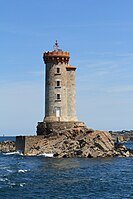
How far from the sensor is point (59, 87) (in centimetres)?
7438

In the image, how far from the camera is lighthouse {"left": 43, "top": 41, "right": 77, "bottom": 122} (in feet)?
243

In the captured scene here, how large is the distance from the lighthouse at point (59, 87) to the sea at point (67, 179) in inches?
514

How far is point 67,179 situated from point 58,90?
105ft

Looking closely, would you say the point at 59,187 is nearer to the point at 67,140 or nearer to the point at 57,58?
the point at 67,140

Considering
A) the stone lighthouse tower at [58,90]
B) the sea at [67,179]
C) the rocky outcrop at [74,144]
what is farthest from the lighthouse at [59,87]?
A: the sea at [67,179]

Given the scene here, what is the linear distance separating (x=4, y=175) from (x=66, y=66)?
31519mm

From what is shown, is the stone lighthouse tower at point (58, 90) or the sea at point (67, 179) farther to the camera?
the stone lighthouse tower at point (58, 90)

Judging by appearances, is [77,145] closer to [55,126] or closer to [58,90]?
[55,126]

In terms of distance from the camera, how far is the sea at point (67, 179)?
1428 inches

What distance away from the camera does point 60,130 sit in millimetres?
71938

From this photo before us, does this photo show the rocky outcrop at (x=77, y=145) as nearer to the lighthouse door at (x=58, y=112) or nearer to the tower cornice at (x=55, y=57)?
the lighthouse door at (x=58, y=112)

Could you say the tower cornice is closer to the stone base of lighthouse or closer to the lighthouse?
the lighthouse

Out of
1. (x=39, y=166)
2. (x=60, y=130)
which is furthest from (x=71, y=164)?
(x=60, y=130)

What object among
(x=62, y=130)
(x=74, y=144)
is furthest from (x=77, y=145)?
(x=62, y=130)
